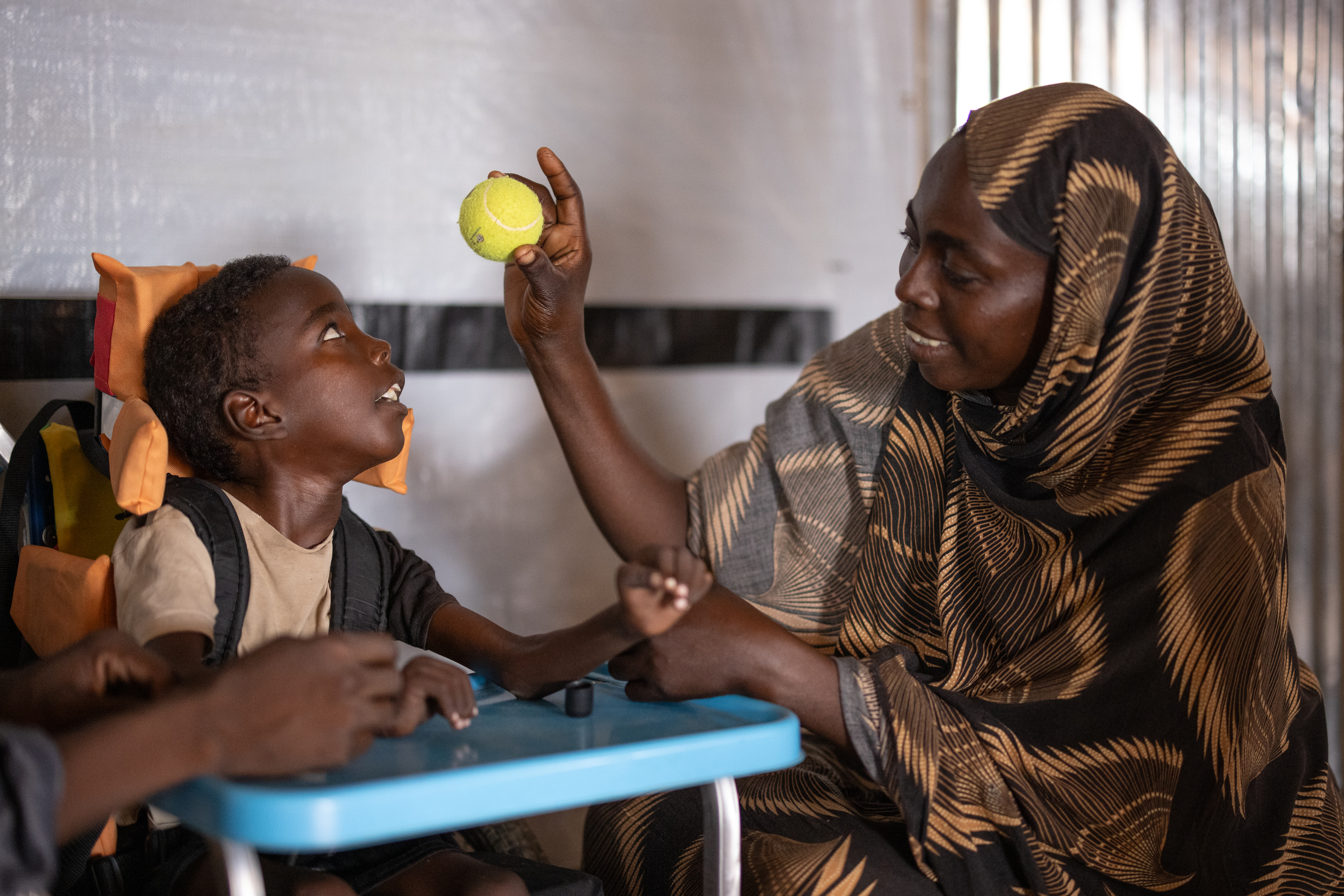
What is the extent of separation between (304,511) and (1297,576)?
287cm

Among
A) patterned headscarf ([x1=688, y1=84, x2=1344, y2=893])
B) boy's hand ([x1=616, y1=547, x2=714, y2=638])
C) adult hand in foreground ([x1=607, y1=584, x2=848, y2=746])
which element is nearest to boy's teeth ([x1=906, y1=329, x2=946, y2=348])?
patterned headscarf ([x1=688, y1=84, x2=1344, y2=893])

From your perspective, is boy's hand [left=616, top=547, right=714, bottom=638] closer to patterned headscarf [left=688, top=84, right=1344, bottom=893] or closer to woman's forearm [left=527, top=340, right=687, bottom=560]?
patterned headscarf [left=688, top=84, right=1344, bottom=893]

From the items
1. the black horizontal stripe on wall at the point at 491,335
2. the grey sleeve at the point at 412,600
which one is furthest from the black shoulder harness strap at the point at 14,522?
the black horizontal stripe on wall at the point at 491,335

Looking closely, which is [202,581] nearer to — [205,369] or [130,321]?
[205,369]

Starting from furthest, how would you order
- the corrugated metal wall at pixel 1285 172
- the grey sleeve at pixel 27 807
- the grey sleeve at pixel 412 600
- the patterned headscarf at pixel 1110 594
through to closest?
1. the corrugated metal wall at pixel 1285 172
2. the grey sleeve at pixel 412 600
3. the patterned headscarf at pixel 1110 594
4. the grey sleeve at pixel 27 807

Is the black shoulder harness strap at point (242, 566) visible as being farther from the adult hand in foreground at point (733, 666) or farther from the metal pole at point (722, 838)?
the metal pole at point (722, 838)

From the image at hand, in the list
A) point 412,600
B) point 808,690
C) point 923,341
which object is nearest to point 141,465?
point 412,600

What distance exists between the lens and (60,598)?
4.04 feet

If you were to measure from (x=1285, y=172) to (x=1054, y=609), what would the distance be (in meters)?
2.31

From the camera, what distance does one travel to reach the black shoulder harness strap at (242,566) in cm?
121

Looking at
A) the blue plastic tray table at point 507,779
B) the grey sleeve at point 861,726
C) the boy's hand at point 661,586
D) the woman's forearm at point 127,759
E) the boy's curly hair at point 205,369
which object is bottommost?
the grey sleeve at point 861,726

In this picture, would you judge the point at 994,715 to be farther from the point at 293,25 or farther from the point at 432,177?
A: the point at 293,25

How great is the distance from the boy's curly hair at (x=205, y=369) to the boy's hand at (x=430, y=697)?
0.47 meters

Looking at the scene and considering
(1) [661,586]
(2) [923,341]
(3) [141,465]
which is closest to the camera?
(1) [661,586]
